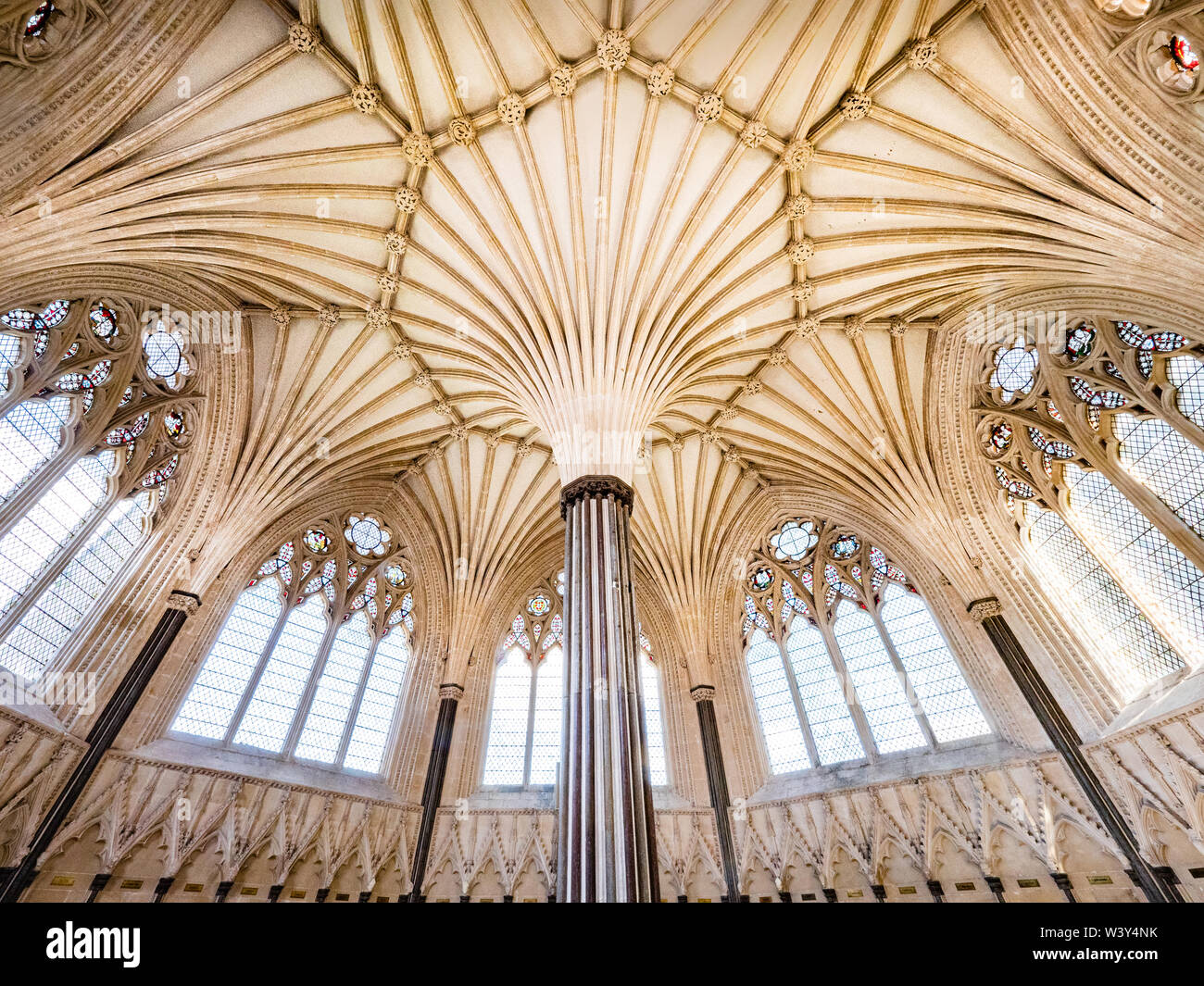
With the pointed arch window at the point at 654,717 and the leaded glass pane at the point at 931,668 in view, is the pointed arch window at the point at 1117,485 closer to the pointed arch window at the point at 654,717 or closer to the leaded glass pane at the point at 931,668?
the leaded glass pane at the point at 931,668

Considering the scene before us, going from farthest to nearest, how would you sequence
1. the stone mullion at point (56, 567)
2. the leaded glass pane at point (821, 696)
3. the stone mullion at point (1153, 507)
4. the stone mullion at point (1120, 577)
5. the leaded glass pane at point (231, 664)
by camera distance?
1. the leaded glass pane at point (821, 696)
2. the leaded glass pane at point (231, 664)
3. the stone mullion at point (1120, 577)
4. the stone mullion at point (1153, 507)
5. the stone mullion at point (56, 567)

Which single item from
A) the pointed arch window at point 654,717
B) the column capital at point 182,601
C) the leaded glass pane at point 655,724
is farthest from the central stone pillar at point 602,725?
the column capital at point 182,601

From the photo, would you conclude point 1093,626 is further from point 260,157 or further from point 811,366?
point 260,157

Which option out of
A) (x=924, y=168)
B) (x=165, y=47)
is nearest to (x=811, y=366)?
(x=924, y=168)

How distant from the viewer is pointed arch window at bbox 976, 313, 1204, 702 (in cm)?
1099

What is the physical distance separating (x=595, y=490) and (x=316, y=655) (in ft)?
30.9

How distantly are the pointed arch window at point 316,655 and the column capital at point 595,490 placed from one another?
8711 mm

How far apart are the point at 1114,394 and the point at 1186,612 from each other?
4.27m

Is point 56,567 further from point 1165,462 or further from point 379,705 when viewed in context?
point 1165,462

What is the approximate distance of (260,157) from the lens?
10523 mm

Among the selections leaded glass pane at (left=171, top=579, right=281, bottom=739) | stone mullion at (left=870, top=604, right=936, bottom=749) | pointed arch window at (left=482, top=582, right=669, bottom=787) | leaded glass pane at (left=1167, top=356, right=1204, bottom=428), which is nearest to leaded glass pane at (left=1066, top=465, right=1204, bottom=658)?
leaded glass pane at (left=1167, top=356, right=1204, bottom=428)

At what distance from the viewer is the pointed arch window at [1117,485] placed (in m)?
11.0

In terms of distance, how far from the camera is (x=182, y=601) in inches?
496

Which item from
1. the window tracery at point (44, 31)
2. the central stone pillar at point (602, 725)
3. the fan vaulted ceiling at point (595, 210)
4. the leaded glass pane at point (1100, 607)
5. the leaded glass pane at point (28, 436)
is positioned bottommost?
the central stone pillar at point (602, 725)
